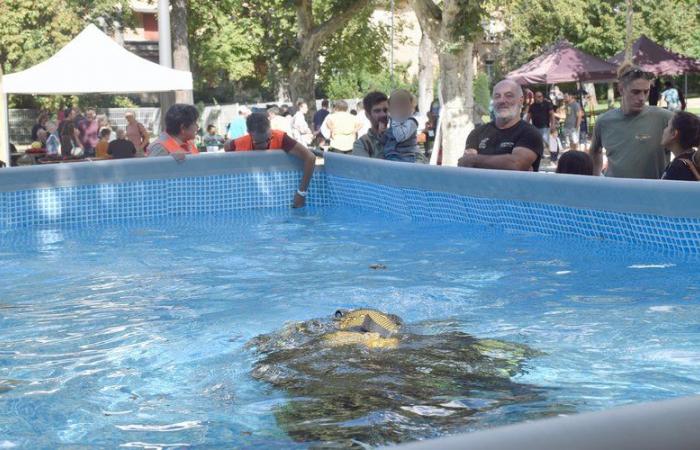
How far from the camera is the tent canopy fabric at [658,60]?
24.9 meters

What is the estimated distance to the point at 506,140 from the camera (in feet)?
26.0

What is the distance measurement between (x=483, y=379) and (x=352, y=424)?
0.75 meters

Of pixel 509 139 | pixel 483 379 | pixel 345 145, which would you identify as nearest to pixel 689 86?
pixel 345 145

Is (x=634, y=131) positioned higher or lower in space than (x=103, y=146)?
higher

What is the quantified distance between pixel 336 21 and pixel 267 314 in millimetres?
19248

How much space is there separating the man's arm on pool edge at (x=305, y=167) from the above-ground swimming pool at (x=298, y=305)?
28 cm

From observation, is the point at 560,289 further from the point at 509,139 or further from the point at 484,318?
the point at 509,139

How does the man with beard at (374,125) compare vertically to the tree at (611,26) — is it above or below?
below

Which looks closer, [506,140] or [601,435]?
[601,435]

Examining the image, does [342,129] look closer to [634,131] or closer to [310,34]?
[634,131]

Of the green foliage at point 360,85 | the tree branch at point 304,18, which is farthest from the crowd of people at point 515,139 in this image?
the green foliage at point 360,85

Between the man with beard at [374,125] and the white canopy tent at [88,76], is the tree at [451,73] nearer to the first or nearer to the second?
the white canopy tent at [88,76]

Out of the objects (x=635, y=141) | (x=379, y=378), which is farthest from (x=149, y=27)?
(x=379, y=378)

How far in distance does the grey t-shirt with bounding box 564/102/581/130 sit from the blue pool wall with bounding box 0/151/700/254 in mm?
10650
